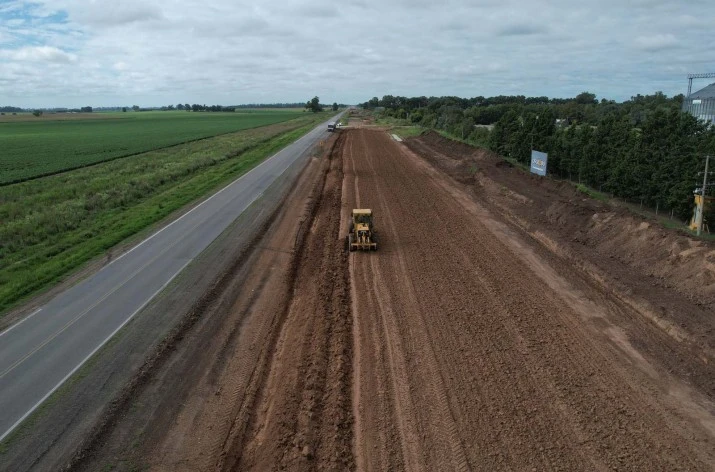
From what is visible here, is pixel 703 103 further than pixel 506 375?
Yes

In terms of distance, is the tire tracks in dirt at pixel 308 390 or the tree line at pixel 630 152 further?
the tree line at pixel 630 152

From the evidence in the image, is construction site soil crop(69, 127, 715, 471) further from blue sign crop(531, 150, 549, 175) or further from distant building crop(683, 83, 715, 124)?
distant building crop(683, 83, 715, 124)

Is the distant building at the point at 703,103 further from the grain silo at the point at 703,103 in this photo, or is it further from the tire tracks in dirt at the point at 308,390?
the tire tracks in dirt at the point at 308,390

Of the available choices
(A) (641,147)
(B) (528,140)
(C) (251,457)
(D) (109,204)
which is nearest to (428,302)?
(C) (251,457)

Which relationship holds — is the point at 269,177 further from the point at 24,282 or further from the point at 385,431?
A: the point at 385,431

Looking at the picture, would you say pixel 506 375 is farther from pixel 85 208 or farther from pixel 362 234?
pixel 85 208

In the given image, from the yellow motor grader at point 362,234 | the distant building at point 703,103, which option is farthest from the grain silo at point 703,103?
the yellow motor grader at point 362,234

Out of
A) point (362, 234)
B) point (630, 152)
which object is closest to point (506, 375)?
point (362, 234)
